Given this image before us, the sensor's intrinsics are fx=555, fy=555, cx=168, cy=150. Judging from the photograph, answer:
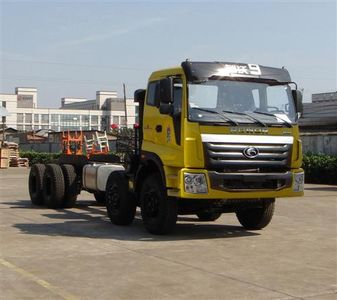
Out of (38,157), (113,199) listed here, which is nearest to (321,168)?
(113,199)

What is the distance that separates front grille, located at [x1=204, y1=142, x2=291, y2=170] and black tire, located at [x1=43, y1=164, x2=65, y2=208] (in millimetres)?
5805

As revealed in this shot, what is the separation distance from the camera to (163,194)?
930 centimetres

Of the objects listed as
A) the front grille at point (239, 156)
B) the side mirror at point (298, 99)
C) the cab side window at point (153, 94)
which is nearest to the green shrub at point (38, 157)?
the cab side window at point (153, 94)

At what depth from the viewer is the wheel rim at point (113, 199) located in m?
10.8

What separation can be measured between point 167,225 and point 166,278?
2.85 metres

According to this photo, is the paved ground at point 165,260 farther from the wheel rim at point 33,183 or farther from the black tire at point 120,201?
the wheel rim at point 33,183

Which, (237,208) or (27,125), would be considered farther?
(27,125)

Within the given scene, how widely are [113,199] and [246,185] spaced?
10.1 ft

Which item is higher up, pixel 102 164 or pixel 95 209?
pixel 102 164

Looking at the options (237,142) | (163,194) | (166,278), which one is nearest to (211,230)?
(163,194)

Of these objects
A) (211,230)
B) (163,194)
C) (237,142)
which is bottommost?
(211,230)

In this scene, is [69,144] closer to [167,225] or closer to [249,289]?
[167,225]

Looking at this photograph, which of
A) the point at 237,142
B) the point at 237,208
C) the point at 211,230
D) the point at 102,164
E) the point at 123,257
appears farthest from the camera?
the point at 102,164

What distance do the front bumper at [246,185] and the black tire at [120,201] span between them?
70.4 inches
